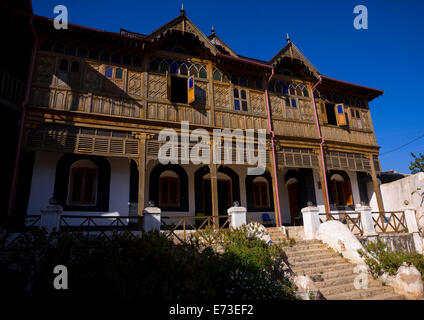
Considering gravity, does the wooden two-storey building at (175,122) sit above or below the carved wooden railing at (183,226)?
above

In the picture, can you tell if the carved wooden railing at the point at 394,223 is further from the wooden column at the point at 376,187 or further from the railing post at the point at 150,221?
the railing post at the point at 150,221

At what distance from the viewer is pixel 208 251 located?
24.9 feet

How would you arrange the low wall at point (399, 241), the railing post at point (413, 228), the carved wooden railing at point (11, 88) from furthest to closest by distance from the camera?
the railing post at point (413, 228)
the low wall at point (399, 241)
the carved wooden railing at point (11, 88)

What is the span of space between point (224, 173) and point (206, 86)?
464cm

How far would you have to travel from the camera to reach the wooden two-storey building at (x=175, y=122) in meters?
11.0

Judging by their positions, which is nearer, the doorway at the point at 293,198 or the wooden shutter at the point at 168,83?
the wooden shutter at the point at 168,83

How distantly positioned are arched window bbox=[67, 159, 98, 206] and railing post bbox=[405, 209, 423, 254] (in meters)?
14.6

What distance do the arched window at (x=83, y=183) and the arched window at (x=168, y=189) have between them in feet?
9.72

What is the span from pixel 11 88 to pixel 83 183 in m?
4.39

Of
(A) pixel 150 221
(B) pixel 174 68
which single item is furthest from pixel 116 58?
(A) pixel 150 221

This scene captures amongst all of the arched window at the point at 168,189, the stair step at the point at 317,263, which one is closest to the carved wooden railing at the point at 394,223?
the stair step at the point at 317,263

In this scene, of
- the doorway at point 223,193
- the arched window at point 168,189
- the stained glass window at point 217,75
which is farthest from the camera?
the doorway at point 223,193

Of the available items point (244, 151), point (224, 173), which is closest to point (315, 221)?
point (244, 151)

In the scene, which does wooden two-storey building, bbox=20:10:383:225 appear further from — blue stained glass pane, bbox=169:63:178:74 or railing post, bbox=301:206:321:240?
railing post, bbox=301:206:321:240
